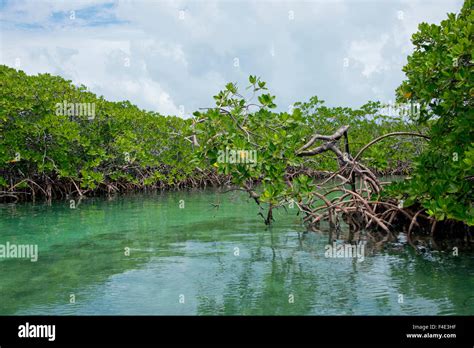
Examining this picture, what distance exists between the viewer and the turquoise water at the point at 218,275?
5043 millimetres

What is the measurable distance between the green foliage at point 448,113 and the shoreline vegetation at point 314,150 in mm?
13

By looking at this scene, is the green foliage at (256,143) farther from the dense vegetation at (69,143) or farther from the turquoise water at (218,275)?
the dense vegetation at (69,143)

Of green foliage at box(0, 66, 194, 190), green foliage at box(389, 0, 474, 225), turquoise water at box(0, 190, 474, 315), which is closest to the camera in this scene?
turquoise water at box(0, 190, 474, 315)

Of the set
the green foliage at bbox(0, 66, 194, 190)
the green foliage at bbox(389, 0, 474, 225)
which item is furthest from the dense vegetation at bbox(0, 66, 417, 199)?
the green foliage at bbox(389, 0, 474, 225)

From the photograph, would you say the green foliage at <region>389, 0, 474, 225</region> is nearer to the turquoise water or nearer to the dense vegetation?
the turquoise water

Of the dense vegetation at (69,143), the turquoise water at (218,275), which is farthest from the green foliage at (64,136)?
the turquoise water at (218,275)

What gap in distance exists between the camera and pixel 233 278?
6117 mm

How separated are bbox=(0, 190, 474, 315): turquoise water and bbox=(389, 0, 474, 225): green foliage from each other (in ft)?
2.76

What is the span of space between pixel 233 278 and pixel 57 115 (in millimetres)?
10392

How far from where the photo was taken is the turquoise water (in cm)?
504

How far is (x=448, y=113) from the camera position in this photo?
6512 mm
